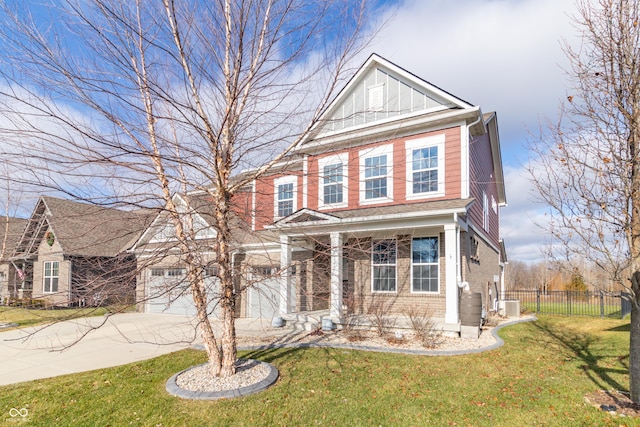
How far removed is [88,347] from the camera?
9.91 meters

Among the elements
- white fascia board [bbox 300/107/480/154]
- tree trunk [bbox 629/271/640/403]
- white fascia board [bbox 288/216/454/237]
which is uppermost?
white fascia board [bbox 300/107/480/154]

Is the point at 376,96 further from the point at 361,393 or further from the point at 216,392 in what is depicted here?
the point at 216,392

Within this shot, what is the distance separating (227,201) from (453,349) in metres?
6.49

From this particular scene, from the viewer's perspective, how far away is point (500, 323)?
509 inches

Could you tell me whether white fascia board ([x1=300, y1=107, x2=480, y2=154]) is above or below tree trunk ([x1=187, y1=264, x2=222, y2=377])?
above

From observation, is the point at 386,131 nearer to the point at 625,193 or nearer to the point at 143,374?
the point at 625,193

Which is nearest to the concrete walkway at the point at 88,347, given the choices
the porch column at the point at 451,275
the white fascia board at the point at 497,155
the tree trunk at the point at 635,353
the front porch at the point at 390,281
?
the front porch at the point at 390,281

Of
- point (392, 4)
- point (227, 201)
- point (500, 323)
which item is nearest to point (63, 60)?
point (227, 201)

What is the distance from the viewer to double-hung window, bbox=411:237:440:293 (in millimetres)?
11617

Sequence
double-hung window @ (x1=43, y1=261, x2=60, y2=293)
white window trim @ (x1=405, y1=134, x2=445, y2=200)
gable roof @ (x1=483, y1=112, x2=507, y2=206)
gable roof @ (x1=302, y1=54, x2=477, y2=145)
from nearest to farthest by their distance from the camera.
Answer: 1. white window trim @ (x1=405, y1=134, x2=445, y2=200)
2. gable roof @ (x1=302, y1=54, x2=477, y2=145)
3. gable roof @ (x1=483, y1=112, x2=507, y2=206)
4. double-hung window @ (x1=43, y1=261, x2=60, y2=293)

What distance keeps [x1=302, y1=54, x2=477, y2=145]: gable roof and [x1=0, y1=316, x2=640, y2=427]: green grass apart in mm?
7289

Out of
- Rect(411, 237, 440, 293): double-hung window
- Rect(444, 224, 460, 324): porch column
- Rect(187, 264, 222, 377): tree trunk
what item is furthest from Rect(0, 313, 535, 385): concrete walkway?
Rect(411, 237, 440, 293): double-hung window

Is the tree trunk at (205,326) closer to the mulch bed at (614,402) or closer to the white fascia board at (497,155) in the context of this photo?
the mulch bed at (614,402)

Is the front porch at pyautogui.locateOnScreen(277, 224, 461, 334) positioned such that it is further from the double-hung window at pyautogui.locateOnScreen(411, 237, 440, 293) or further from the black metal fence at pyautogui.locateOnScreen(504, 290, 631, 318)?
the black metal fence at pyautogui.locateOnScreen(504, 290, 631, 318)
